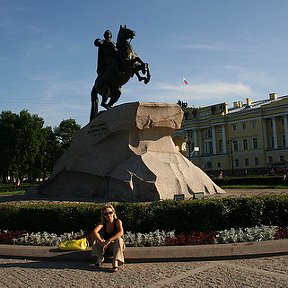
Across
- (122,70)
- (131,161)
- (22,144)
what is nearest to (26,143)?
(22,144)

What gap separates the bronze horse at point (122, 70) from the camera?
16203 millimetres

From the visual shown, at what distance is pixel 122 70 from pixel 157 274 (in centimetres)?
1130

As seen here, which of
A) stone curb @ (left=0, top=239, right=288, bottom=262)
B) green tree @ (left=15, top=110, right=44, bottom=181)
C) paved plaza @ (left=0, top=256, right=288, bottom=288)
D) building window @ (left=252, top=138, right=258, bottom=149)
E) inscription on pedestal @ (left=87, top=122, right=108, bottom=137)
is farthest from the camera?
building window @ (left=252, top=138, right=258, bottom=149)

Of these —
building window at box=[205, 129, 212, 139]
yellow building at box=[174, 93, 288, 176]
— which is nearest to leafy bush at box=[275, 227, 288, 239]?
yellow building at box=[174, 93, 288, 176]

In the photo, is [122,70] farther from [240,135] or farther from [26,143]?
[240,135]

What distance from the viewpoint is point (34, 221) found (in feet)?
33.1

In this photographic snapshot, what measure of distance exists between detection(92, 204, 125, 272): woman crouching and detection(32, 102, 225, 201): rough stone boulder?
18.2ft

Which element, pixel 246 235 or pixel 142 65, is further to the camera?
pixel 142 65

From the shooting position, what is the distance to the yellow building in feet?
240

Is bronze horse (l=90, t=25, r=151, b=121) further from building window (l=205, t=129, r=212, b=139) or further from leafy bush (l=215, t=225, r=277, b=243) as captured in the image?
building window (l=205, t=129, r=212, b=139)

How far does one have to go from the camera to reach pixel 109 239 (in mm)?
7293

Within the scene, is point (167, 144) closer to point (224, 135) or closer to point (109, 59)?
point (109, 59)

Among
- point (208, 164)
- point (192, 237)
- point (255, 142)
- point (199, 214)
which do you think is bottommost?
point (192, 237)

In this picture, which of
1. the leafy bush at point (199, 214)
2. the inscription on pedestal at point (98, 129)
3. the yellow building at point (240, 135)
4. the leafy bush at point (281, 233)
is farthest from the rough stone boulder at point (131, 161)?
the yellow building at point (240, 135)
